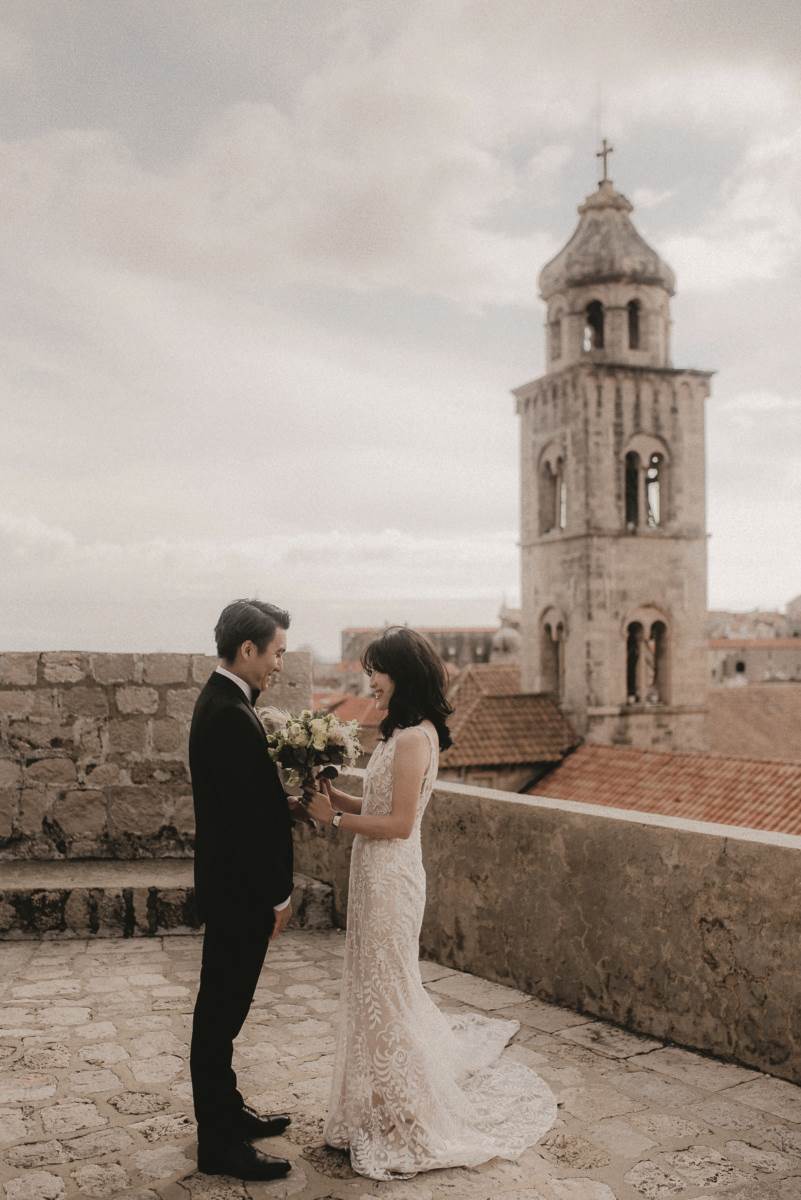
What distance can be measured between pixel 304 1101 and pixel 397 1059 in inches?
21.8

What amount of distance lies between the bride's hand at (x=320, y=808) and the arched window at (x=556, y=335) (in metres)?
33.6

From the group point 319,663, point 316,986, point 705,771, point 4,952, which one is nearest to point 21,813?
point 4,952

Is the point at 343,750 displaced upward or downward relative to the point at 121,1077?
upward

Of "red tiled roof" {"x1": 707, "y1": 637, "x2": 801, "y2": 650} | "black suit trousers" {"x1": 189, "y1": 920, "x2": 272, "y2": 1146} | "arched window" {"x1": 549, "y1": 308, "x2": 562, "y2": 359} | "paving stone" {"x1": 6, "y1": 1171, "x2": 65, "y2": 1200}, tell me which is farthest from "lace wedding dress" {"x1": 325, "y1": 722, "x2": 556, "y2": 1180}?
"red tiled roof" {"x1": 707, "y1": 637, "x2": 801, "y2": 650}

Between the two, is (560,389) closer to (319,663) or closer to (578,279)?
(578,279)

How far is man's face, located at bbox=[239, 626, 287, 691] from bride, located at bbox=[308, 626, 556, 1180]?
29 cm

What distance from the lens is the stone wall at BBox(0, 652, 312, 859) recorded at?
6570 millimetres

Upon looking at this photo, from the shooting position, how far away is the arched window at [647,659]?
3484cm

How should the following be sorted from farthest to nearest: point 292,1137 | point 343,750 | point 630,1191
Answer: point 343,750 → point 292,1137 → point 630,1191

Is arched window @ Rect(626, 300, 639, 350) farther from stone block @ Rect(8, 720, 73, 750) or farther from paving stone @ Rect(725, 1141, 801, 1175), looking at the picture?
paving stone @ Rect(725, 1141, 801, 1175)

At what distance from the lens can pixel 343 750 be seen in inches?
140

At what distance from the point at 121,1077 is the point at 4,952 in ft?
6.53

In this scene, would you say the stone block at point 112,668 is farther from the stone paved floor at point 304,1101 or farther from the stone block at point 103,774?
the stone paved floor at point 304,1101

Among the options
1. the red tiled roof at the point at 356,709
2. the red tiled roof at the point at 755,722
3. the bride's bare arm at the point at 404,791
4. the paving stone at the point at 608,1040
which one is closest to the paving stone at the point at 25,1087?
the bride's bare arm at the point at 404,791
